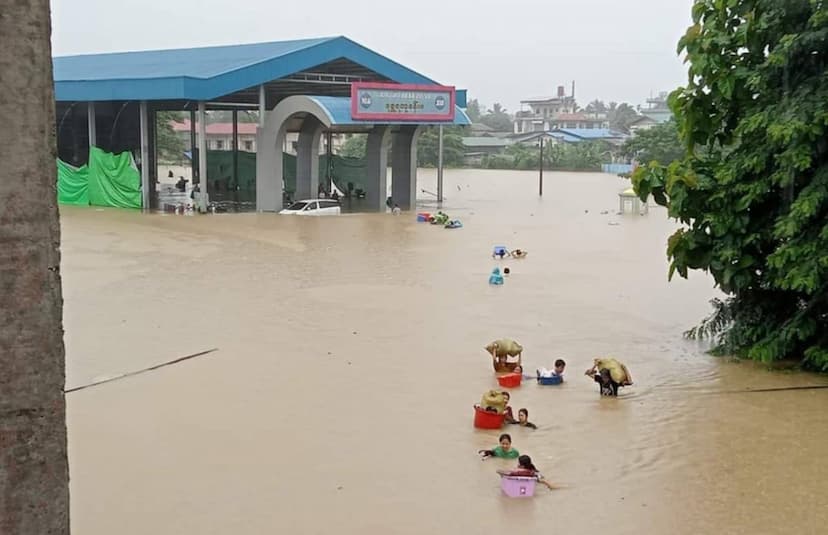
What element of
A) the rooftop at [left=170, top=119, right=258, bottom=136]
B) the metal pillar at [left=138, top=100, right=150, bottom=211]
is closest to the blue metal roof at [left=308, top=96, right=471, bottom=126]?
the metal pillar at [left=138, top=100, right=150, bottom=211]

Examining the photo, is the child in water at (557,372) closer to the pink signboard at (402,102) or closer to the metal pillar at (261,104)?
the pink signboard at (402,102)

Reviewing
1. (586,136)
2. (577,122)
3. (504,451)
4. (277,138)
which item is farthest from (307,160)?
(577,122)

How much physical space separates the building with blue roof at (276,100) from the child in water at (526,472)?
23.1 meters

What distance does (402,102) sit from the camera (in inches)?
1280

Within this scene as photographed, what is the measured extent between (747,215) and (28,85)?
1049 cm

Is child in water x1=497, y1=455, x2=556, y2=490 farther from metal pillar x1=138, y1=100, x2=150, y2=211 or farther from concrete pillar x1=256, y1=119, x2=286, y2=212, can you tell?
metal pillar x1=138, y1=100, x2=150, y2=211

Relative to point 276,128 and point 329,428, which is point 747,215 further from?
point 276,128

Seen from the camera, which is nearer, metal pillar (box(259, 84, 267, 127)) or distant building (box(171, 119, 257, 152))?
metal pillar (box(259, 84, 267, 127))

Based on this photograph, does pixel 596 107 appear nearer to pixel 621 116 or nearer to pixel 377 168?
pixel 621 116

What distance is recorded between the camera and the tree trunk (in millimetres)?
3234

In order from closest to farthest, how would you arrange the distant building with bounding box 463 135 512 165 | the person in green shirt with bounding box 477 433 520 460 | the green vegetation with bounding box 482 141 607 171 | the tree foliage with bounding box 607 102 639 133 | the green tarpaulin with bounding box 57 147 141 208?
the person in green shirt with bounding box 477 433 520 460 < the green tarpaulin with bounding box 57 147 141 208 < the green vegetation with bounding box 482 141 607 171 < the distant building with bounding box 463 135 512 165 < the tree foliage with bounding box 607 102 639 133

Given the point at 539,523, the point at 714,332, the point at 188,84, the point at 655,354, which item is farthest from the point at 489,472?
the point at 188,84

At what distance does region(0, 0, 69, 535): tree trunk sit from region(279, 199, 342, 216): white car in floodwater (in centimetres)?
2802

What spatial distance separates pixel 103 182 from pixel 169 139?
3275cm
